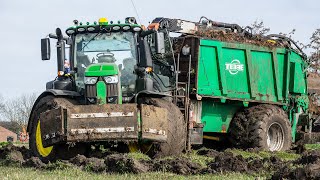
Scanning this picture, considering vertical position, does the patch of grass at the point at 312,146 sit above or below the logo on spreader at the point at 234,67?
below

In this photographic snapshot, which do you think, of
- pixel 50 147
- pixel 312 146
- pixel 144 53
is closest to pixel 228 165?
pixel 144 53

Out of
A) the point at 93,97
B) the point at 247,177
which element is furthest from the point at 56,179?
the point at 93,97

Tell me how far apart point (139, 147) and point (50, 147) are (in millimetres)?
1601

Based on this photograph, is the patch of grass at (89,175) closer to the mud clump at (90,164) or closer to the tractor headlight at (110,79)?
the mud clump at (90,164)

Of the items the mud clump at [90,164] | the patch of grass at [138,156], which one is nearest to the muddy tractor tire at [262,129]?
the patch of grass at [138,156]

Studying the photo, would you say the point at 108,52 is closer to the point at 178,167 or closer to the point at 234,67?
the point at 178,167

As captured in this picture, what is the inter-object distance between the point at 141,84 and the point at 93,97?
103 centimetres

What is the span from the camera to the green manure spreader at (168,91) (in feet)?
34.4

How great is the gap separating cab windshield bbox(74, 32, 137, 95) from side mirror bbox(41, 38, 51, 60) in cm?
64

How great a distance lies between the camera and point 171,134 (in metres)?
11.1

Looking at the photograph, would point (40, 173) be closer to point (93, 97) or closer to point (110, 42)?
point (93, 97)

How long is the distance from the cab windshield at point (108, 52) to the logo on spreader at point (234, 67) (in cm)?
410

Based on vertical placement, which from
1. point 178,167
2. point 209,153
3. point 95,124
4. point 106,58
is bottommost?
point 209,153

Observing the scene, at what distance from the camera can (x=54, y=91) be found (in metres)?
11.2
